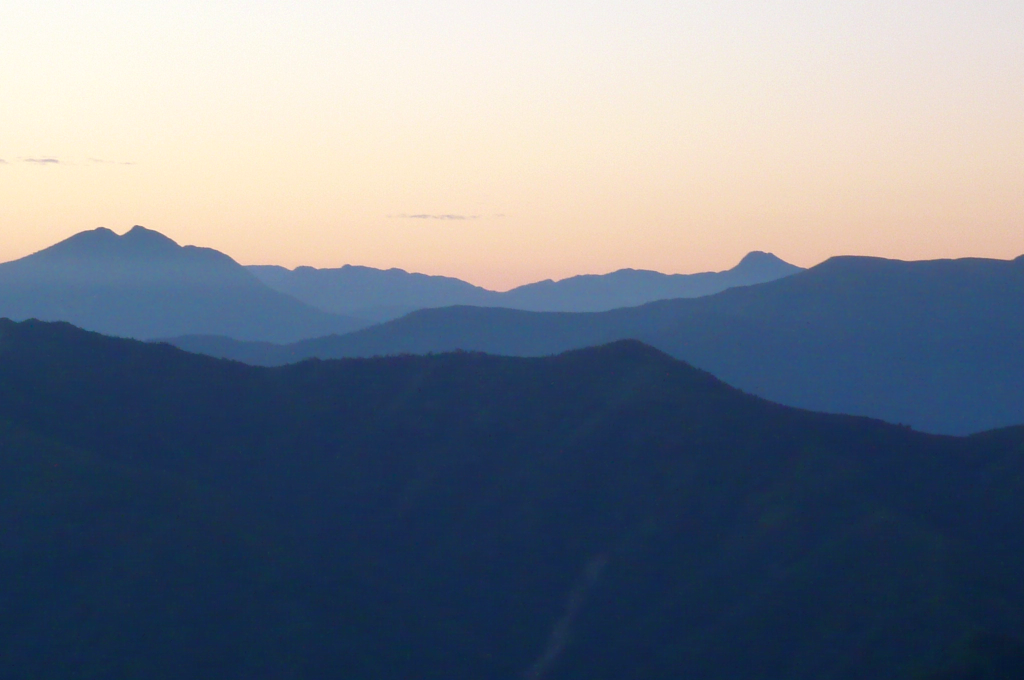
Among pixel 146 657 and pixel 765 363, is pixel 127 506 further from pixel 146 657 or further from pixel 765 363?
pixel 765 363

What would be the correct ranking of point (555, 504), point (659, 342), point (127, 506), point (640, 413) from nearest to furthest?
1. point (127, 506)
2. point (555, 504)
3. point (640, 413)
4. point (659, 342)


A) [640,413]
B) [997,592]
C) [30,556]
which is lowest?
[997,592]

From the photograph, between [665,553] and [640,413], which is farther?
[640,413]

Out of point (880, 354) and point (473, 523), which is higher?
point (880, 354)

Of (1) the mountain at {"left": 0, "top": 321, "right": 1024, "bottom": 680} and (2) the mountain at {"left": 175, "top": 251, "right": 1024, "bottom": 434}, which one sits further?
(2) the mountain at {"left": 175, "top": 251, "right": 1024, "bottom": 434}

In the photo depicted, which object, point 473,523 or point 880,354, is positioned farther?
point 880,354

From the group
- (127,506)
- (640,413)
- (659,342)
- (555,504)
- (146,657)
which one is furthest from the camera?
(659,342)

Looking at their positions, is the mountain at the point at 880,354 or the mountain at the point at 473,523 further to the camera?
the mountain at the point at 880,354

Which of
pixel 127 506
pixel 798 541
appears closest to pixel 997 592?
pixel 798 541
